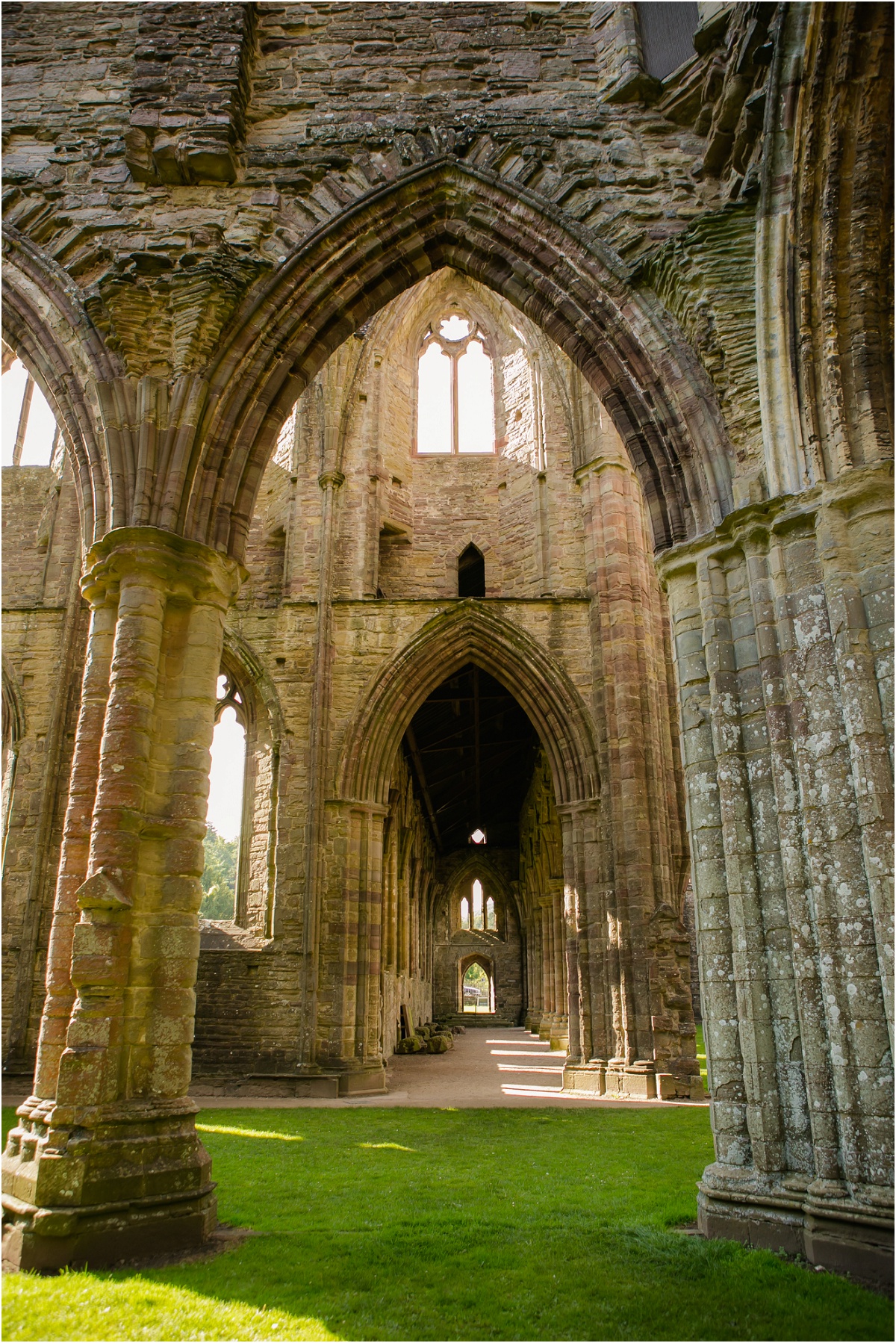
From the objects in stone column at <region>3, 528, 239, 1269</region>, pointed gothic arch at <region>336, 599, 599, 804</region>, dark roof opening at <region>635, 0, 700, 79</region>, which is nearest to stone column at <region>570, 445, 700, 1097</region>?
pointed gothic arch at <region>336, 599, 599, 804</region>

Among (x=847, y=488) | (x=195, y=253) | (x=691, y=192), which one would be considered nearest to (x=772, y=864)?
(x=847, y=488)

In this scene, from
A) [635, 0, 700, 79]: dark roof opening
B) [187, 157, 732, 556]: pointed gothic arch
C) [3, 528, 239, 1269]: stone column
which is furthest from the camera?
[635, 0, 700, 79]: dark roof opening

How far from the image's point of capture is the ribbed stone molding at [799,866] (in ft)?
12.1

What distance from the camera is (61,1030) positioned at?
A: 4.45 m

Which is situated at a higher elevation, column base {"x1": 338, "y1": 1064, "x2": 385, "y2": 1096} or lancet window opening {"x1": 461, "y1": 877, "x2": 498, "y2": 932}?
lancet window opening {"x1": 461, "y1": 877, "x2": 498, "y2": 932}

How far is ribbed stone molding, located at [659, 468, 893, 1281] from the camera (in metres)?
3.69

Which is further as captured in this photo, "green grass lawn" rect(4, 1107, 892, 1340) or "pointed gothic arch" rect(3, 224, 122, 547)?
"pointed gothic arch" rect(3, 224, 122, 547)

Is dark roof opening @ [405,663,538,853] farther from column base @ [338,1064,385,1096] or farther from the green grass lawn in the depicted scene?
the green grass lawn

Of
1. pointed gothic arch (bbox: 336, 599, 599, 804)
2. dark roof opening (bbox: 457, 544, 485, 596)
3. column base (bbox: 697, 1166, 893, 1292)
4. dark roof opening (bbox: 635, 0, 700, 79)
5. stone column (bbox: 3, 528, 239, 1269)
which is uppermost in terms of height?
dark roof opening (bbox: 635, 0, 700, 79)

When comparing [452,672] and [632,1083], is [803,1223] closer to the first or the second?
[632,1083]

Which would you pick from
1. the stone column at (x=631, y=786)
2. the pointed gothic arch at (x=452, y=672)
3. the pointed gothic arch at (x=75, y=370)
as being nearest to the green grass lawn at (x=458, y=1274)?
the pointed gothic arch at (x=75, y=370)

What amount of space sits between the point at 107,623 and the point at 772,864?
3786 mm

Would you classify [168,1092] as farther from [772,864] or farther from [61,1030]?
[772,864]

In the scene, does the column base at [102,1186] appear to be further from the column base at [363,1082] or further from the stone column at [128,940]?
the column base at [363,1082]
